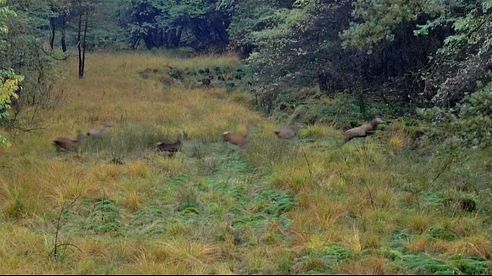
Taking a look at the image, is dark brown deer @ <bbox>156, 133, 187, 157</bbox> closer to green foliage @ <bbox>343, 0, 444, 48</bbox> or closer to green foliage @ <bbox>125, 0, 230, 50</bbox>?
green foliage @ <bbox>343, 0, 444, 48</bbox>

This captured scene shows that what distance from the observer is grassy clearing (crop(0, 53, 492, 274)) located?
5090 mm

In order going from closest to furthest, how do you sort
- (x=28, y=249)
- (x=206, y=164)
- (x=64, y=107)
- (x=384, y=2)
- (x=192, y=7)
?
1. (x=28, y=249)
2. (x=206, y=164)
3. (x=384, y=2)
4. (x=64, y=107)
5. (x=192, y=7)

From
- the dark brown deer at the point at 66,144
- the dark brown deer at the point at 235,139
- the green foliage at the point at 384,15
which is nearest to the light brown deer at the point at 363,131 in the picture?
the green foliage at the point at 384,15

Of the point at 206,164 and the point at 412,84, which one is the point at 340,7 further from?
the point at 206,164

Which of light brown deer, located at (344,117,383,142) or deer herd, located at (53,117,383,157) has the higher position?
light brown deer, located at (344,117,383,142)

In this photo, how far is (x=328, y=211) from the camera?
258 inches

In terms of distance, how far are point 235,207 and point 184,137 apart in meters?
5.52

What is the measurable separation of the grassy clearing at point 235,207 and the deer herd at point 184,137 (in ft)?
0.80

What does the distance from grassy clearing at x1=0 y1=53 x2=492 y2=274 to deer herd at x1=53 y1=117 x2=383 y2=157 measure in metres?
0.24

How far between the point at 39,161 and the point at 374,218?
6065 mm

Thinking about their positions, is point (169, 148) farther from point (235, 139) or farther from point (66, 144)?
point (66, 144)

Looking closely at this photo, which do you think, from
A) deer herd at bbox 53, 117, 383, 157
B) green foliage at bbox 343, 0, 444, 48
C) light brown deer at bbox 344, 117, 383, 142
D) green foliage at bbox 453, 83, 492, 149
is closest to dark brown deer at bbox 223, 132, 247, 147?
deer herd at bbox 53, 117, 383, 157

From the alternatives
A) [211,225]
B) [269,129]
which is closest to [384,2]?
[269,129]

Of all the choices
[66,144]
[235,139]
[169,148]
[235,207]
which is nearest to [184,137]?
[235,139]
